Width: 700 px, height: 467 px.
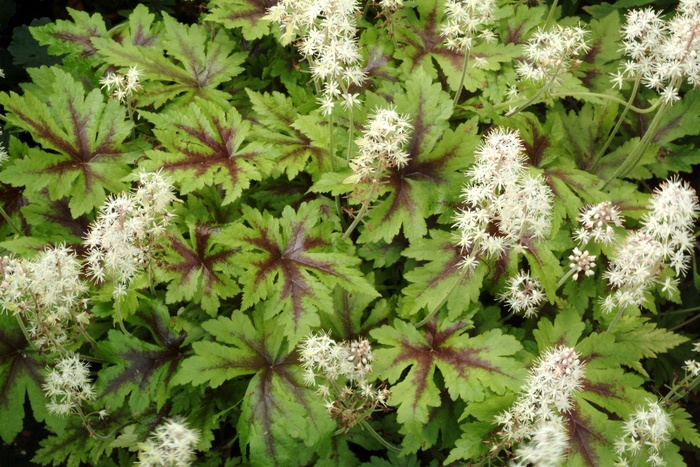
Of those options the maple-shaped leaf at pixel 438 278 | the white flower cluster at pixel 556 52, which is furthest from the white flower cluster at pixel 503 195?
the white flower cluster at pixel 556 52

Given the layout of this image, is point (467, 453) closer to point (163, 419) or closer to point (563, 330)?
point (563, 330)

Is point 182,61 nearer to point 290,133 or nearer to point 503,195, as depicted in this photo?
point 290,133

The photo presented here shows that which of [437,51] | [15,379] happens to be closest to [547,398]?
[437,51]

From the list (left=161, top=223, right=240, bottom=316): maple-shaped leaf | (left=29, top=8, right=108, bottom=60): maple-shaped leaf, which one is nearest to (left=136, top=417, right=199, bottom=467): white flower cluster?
(left=161, top=223, right=240, bottom=316): maple-shaped leaf

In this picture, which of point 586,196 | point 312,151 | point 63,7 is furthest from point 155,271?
point 63,7

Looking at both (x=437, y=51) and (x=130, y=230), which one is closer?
(x=130, y=230)

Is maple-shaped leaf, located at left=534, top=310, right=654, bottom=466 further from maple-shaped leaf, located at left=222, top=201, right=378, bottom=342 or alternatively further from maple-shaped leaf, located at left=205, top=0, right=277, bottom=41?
maple-shaped leaf, located at left=205, top=0, right=277, bottom=41
